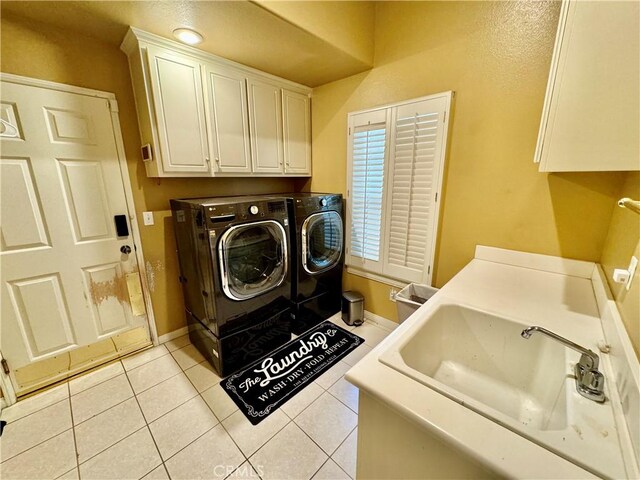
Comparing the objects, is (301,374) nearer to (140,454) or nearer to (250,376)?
(250,376)

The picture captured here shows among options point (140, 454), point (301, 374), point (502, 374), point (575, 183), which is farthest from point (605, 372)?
point (140, 454)

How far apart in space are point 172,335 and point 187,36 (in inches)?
95.4

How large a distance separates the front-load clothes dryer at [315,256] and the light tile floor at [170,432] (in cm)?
66

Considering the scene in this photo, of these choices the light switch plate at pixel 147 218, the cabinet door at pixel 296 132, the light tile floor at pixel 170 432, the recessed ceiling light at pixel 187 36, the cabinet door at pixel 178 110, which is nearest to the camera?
the light tile floor at pixel 170 432

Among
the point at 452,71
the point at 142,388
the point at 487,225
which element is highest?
the point at 452,71

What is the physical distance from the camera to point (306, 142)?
275cm

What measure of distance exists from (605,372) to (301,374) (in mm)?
1683

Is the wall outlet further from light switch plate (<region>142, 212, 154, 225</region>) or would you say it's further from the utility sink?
light switch plate (<region>142, 212, 154, 225</region>)

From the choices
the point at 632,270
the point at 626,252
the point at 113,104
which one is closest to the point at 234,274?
the point at 113,104

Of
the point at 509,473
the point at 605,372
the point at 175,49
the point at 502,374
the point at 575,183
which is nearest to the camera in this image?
the point at 509,473

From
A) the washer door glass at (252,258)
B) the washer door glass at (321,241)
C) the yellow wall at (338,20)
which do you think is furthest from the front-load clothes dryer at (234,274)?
the yellow wall at (338,20)

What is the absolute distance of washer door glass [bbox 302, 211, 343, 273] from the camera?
7.50 ft

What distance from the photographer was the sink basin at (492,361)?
3.11 feet

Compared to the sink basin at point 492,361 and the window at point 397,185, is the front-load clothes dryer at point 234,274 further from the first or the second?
the sink basin at point 492,361
